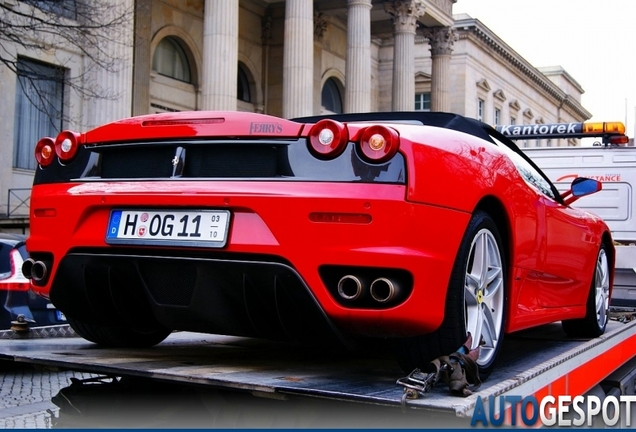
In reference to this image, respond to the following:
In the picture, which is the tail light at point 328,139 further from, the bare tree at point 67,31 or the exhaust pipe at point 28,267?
the bare tree at point 67,31

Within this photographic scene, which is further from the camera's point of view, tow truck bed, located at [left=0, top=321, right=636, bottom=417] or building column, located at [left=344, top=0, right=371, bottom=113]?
building column, located at [left=344, top=0, right=371, bottom=113]

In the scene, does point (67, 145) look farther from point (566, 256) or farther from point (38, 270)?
point (566, 256)

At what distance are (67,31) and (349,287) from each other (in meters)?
17.9

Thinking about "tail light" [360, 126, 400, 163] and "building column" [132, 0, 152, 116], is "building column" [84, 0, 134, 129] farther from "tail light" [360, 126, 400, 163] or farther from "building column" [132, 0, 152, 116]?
"tail light" [360, 126, 400, 163]

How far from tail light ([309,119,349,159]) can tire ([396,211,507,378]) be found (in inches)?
24.3

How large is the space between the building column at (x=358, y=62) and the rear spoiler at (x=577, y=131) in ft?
74.1

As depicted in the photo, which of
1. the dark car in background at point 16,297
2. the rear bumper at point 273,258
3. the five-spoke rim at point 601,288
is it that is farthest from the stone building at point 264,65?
the rear bumper at point 273,258

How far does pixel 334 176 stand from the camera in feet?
10.4

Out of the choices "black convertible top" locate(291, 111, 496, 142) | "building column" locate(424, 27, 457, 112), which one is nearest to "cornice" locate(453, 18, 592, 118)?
"building column" locate(424, 27, 457, 112)

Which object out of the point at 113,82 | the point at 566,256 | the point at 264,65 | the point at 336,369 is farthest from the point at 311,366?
the point at 264,65

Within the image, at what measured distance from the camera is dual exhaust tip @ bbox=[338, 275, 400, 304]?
123 inches

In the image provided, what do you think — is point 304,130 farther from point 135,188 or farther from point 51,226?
point 51,226

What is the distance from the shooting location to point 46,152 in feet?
12.6

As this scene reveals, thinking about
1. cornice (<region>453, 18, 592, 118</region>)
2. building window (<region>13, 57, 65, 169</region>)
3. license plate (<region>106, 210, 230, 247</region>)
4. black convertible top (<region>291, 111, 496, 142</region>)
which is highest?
cornice (<region>453, 18, 592, 118</region>)
